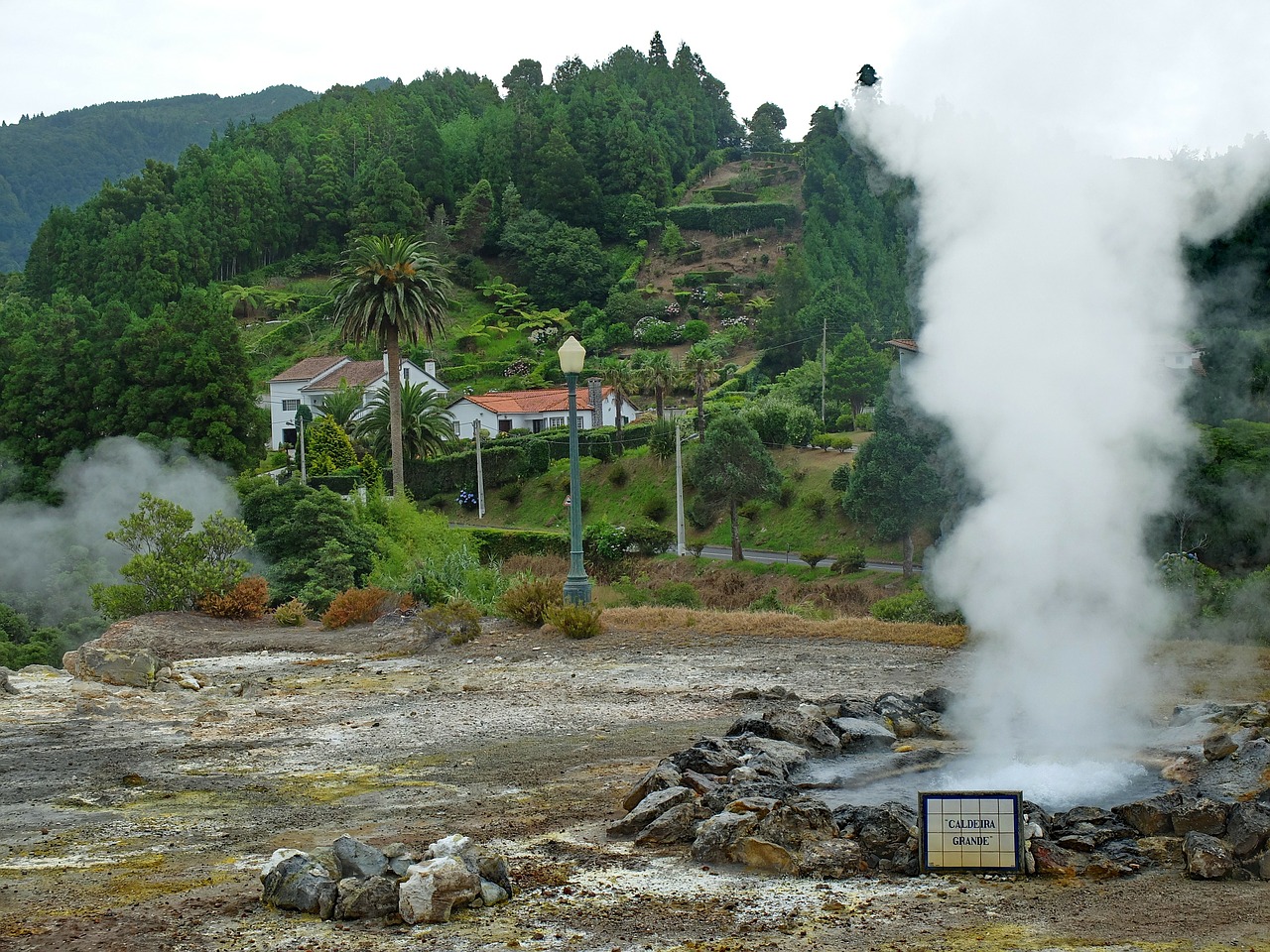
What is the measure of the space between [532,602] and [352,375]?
63140 millimetres

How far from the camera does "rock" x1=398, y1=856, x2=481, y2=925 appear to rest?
764 cm

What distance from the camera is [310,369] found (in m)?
82.2

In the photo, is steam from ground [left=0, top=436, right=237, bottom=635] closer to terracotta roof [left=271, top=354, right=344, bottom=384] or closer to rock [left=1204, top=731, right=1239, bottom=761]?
rock [left=1204, top=731, right=1239, bottom=761]

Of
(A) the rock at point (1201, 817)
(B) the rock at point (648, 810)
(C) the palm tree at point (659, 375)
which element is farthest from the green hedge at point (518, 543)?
(A) the rock at point (1201, 817)

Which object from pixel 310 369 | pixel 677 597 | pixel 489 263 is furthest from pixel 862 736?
pixel 489 263

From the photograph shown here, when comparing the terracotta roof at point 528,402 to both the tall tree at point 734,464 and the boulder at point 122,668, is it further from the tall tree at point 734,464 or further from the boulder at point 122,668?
the boulder at point 122,668

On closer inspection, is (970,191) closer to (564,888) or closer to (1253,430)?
(1253,430)

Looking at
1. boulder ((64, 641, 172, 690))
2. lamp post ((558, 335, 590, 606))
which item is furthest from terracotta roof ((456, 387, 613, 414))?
boulder ((64, 641, 172, 690))

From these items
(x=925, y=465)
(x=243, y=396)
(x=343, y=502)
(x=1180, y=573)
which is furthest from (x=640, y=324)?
(x=1180, y=573)

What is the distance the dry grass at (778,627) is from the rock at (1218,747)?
24.1ft

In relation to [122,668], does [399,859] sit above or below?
above

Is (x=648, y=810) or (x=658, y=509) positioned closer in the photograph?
(x=648, y=810)

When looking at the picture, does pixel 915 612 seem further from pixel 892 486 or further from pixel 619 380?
pixel 619 380

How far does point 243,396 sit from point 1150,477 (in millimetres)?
43188
